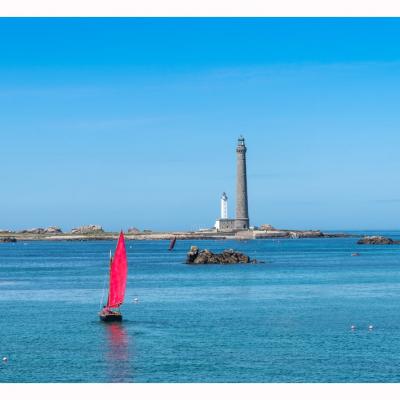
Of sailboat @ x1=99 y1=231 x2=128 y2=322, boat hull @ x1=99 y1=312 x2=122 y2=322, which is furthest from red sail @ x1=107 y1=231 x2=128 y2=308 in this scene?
boat hull @ x1=99 y1=312 x2=122 y2=322

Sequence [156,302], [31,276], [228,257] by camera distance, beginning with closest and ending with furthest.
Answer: [156,302] → [31,276] → [228,257]

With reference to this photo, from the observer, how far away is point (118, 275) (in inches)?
2366

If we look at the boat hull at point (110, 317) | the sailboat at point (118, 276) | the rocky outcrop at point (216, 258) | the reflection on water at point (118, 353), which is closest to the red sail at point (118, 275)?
the sailboat at point (118, 276)

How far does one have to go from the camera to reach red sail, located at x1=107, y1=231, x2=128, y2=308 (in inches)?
2345

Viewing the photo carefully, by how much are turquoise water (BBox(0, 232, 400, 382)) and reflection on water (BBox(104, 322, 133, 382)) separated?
60 mm

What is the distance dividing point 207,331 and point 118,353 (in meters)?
8.74

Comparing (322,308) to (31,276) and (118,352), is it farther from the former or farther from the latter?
(31,276)

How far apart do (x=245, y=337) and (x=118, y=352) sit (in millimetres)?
8315

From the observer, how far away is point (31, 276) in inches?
4109

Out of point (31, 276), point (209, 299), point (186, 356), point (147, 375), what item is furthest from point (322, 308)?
point (31, 276)

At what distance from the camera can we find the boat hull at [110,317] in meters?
57.5

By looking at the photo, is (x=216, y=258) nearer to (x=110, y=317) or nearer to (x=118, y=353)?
(x=110, y=317)

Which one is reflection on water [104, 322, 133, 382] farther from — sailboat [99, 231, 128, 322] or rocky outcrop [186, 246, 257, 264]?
rocky outcrop [186, 246, 257, 264]

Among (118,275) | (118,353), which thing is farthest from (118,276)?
(118,353)
